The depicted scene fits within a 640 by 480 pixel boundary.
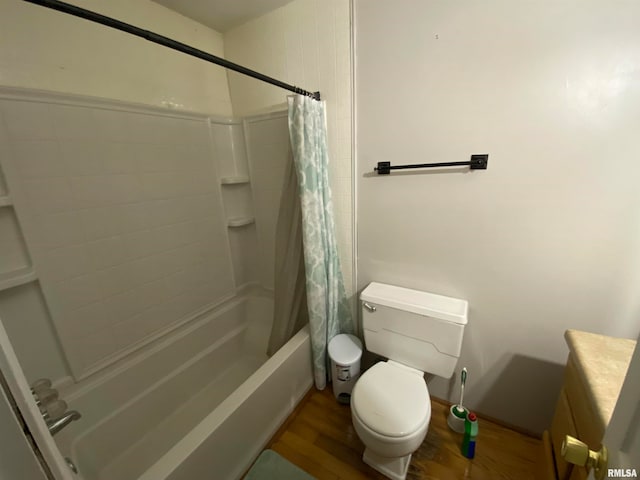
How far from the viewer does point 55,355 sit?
4.04 feet

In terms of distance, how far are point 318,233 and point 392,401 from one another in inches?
33.9

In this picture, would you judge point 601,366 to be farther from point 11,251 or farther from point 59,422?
point 11,251

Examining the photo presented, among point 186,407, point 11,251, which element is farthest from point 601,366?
point 11,251

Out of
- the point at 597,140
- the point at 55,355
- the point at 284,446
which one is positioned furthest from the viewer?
the point at 284,446

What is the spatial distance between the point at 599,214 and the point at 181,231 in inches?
82.1

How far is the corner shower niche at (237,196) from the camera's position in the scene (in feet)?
6.10

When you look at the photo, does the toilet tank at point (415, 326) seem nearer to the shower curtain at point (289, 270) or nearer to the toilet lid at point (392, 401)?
the toilet lid at point (392, 401)

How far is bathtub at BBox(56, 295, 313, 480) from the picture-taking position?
1.08 metres

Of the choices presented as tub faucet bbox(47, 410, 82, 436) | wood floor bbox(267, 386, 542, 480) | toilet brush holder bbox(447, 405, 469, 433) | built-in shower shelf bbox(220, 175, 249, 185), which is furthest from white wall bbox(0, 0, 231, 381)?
toilet brush holder bbox(447, 405, 469, 433)

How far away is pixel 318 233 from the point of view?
142cm

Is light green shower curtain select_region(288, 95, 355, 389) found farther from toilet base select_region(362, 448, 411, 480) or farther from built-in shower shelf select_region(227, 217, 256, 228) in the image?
built-in shower shelf select_region(227, 217, 256, 228)

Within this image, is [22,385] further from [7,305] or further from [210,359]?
[210,359]

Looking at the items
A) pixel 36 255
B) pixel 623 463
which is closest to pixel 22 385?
pixel 623 463

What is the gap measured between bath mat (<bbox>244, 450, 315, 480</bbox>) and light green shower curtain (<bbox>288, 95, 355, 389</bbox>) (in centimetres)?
46
